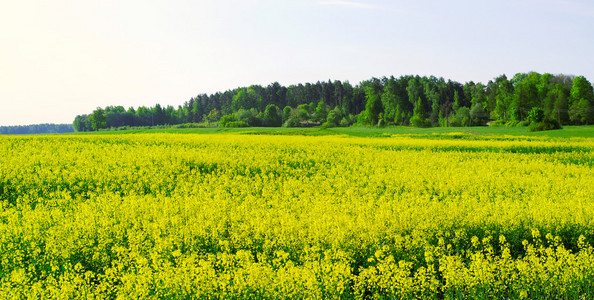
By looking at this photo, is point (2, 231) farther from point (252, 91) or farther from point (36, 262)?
point (252, 91)

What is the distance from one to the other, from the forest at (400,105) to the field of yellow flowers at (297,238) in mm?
59534

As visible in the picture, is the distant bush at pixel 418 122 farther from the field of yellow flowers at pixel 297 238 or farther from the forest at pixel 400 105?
the field of yellow flowers at pixel 297 238

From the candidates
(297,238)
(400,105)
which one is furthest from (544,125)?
(297,238)

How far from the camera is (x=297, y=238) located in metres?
7.64

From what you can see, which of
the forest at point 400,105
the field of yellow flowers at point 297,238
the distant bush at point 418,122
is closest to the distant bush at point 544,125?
the forest at point 400,105

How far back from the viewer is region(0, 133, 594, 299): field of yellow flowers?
580 centimetres

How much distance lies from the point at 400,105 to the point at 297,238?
10768 centimetres

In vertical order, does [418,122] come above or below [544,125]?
above

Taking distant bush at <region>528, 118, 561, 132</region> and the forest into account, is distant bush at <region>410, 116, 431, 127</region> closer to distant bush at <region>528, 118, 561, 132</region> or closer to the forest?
the forest

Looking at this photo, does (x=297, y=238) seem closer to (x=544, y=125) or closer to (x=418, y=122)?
(x=544, y=125)

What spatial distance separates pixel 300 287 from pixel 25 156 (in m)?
19.5

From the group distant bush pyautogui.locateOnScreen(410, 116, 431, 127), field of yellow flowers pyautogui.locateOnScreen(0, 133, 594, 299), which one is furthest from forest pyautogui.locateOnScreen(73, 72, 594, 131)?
field of yellow flowers pyautogui.locateOnScreen(0, 133, 594, 299)

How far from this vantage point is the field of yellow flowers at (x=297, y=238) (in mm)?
5805

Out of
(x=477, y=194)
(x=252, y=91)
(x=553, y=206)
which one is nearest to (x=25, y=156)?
(x=477, y=194)
